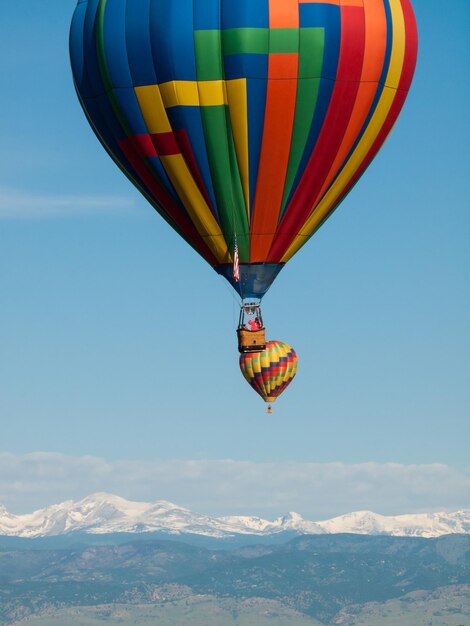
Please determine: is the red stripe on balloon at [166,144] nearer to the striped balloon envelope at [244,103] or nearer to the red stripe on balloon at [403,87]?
the striped balloon envelope at [244,103]

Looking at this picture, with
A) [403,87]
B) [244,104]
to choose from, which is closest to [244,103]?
[244,104]

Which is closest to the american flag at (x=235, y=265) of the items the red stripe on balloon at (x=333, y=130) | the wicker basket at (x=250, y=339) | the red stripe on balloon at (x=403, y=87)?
the red stripe on balloon at (x=333, y=130)

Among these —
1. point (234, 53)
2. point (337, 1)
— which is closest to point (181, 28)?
point (234, 53)

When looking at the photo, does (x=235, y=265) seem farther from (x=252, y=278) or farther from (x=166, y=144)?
(x=166, y=144)

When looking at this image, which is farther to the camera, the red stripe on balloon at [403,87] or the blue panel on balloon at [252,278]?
the red stripe on balloon at [403,87]

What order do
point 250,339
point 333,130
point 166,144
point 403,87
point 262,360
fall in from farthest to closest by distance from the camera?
point 262,360
point 403,87
point 250,339
point 333,130
point 166,144

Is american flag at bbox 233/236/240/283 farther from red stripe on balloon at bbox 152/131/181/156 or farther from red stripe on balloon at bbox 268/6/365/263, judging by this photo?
red stripe on balloon at bbox 152/131/181/156
